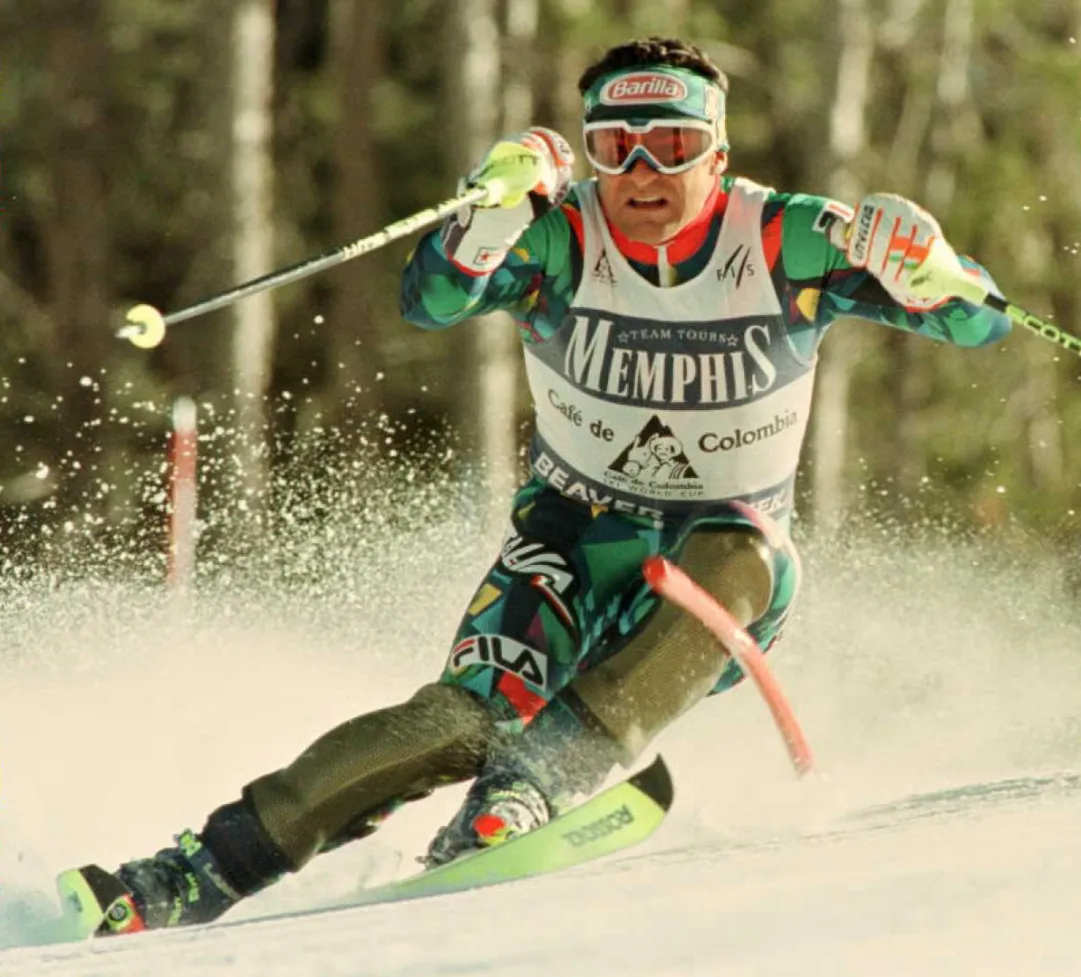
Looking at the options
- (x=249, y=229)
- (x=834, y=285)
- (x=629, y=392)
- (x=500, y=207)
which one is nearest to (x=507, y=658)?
(x=629, y=392)

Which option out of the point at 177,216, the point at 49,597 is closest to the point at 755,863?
the point at 49,597

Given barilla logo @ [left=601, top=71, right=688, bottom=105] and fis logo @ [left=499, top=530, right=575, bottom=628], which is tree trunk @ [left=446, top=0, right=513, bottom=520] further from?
barilla logo @ [left=601, top=71, right=688, bottom=105]

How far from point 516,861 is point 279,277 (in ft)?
4.21

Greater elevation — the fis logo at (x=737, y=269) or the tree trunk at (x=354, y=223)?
the tree trunk at (x=354, y=223)

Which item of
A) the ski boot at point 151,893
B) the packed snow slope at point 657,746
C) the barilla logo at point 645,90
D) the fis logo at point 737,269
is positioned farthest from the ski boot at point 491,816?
the barilla logo at point 645,90

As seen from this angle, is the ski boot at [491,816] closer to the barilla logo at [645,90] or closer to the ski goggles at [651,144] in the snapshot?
the ski goggles at [651,144]

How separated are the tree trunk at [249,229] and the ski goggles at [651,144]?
6720 mm

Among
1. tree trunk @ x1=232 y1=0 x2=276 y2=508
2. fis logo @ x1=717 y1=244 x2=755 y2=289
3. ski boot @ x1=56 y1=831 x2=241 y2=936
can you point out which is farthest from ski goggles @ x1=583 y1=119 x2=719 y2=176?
tree trunk @ x1=232 y1=0 x2=276 y2=508

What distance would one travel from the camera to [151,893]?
4094 mm

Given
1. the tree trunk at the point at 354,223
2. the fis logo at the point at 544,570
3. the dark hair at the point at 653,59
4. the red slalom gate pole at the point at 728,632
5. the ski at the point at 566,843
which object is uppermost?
the tree trunk at the point at 354,223

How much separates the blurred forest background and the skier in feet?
18.3

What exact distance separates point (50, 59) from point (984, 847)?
13.5 m

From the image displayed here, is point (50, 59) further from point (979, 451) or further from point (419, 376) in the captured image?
point (979, 451)

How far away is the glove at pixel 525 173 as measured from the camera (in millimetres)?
4531
